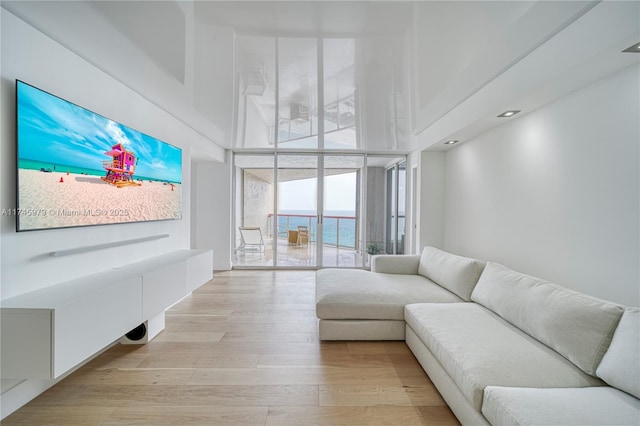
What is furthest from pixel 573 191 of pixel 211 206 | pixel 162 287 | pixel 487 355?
pixel 211 206

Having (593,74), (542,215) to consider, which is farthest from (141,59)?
(542,215)

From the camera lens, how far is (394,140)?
15.9 feet

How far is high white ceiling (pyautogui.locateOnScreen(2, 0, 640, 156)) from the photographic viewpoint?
1.71 metres

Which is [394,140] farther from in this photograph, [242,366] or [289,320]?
[242,366]

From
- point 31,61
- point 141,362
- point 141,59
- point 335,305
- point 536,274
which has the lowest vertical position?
point 141,362

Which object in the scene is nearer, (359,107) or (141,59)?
(141,59)

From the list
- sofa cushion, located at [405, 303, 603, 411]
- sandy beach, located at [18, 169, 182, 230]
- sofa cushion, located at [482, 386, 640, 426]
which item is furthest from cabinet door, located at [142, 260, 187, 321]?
sofa cushion, located at [482, 386, 640, 426]

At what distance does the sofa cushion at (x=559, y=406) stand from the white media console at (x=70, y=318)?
2.17m

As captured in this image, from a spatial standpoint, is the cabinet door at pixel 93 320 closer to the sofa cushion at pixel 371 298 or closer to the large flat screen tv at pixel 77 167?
the large flat screen tv at pixel 77 167

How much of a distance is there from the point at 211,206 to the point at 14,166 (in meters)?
3.77

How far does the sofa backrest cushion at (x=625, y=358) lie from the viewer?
4.21ft

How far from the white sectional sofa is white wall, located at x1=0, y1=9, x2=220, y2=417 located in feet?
6.21

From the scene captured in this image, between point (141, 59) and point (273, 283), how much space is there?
11.0ft

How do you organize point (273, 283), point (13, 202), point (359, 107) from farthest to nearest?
1. point (273, 283)
2. point (359, 107)
3. point (13, 202)
